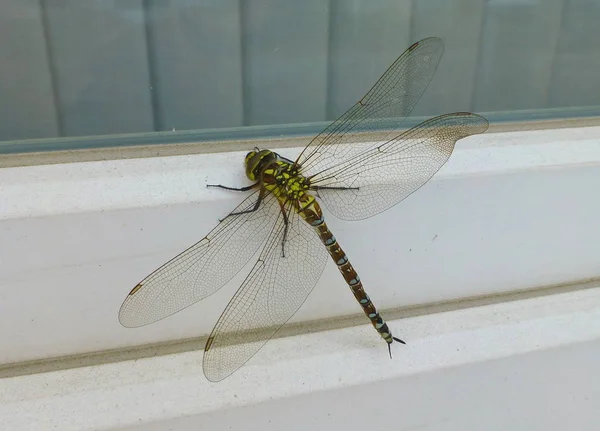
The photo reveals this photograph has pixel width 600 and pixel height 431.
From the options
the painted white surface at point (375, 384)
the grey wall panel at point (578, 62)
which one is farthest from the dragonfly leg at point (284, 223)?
the grey wall panel at point (578, 62)

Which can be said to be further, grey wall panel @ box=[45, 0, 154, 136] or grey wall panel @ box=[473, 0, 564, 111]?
grey wall panel @ box=[473, 0, 564, 111]

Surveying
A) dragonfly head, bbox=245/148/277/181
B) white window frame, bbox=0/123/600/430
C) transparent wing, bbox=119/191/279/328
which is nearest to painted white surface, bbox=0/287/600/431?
white window frame, bbox=0/123/600/430

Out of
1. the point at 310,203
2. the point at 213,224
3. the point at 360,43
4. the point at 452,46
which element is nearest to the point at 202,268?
the point at 213,224

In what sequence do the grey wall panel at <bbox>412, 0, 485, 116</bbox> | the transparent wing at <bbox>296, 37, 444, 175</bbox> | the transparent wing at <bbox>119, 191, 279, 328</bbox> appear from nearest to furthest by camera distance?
the transparent wing at <bbox>119, 191, 279, 328</bbox>, the transparent wing at <bbox>296, 37, 444, 175</bbox>, the grey wall panel at <bbox>412, 0, 485, 116</bbox>

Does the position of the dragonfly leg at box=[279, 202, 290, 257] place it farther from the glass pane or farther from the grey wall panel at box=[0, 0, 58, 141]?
the grey wall panel at box=[0, 0, 58, 141]

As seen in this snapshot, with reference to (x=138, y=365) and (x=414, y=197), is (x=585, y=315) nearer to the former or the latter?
(x=414, y=197)

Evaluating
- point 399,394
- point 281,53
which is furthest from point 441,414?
point 281,53
